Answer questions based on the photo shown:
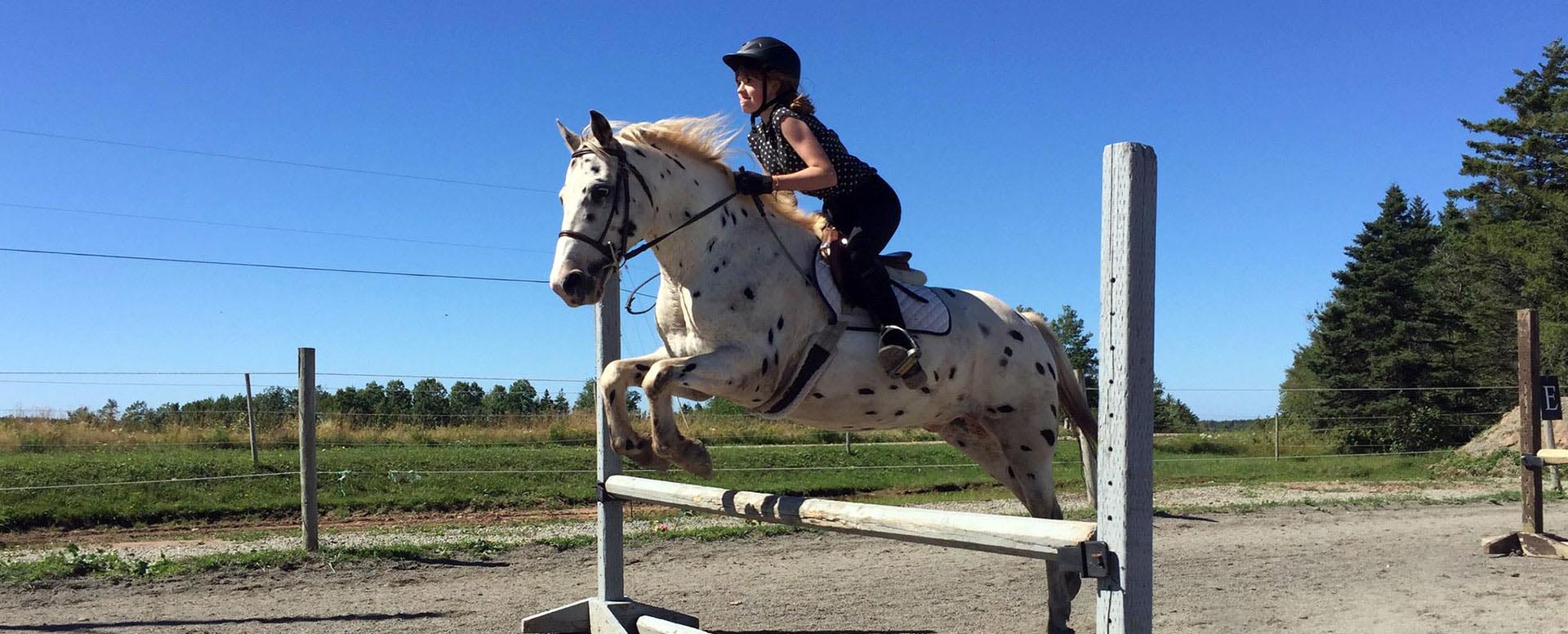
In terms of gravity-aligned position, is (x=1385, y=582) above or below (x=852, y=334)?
below

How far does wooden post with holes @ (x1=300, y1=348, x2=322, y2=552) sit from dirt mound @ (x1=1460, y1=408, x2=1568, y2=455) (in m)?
18.7

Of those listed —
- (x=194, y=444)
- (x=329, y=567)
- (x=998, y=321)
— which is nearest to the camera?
(x=998, y=321)

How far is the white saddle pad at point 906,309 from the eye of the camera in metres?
3.93

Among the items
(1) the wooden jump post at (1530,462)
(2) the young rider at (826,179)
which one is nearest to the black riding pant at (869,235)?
(2) the young rider at (826,179)

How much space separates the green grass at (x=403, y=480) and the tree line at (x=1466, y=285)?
17.1 meters

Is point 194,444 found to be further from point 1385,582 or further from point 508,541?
point 1385,582

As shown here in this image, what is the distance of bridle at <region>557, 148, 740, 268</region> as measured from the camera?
140 inches

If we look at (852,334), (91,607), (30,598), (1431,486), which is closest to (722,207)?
(852,334)

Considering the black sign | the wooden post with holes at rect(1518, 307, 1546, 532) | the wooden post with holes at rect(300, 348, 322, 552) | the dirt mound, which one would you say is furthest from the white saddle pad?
the dirt mound

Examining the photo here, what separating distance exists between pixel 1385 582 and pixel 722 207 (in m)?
6.09

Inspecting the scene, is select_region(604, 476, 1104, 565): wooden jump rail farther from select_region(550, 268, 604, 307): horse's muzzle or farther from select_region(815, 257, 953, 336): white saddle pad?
select_region(550, 268, 604, 307): horse's muzzle

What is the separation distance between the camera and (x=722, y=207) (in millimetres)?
3955

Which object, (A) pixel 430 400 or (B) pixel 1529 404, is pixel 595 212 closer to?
(B) pixel 1529 404

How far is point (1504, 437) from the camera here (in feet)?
60.8
